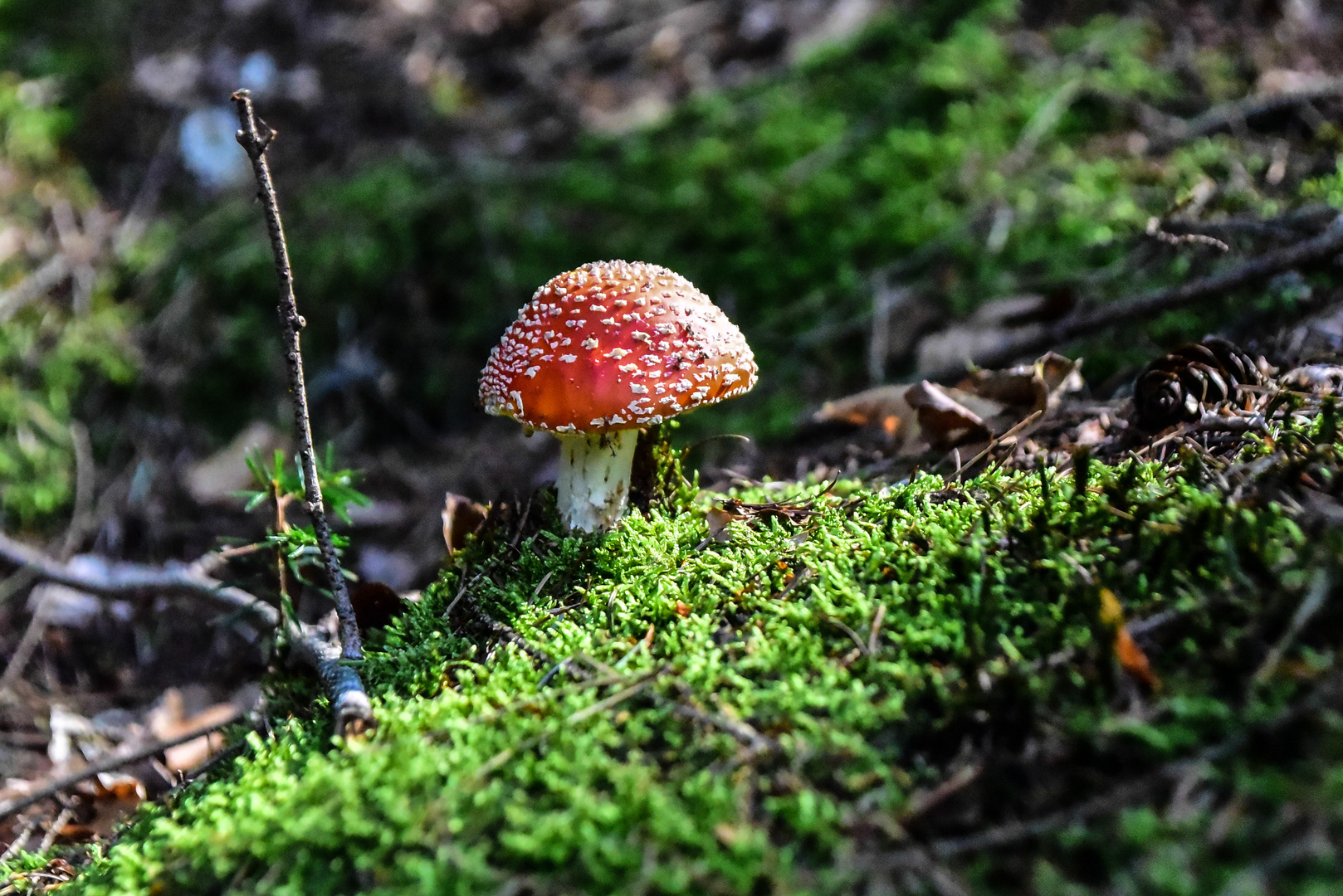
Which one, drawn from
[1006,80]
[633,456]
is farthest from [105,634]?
[1006,80]

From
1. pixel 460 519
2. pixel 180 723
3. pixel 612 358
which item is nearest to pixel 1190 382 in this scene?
pixel 612 358

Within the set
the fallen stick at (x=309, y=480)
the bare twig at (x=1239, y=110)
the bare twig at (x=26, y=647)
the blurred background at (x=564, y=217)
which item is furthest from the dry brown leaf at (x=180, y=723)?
the bare twig at (x=1239, y=110)

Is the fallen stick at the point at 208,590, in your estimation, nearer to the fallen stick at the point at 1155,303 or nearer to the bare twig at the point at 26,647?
the bare twig at the point at 26,647

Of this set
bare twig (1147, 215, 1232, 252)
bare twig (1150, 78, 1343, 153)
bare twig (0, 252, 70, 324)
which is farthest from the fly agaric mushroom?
bare twig (0, 252, 70, 324)

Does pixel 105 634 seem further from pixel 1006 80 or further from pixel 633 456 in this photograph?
pixel 1006 80

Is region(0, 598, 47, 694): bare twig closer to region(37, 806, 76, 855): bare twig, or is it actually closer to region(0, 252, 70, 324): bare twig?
region(37, 806, 76, 855): bare twig

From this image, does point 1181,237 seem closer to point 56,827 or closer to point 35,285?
point 56,827
